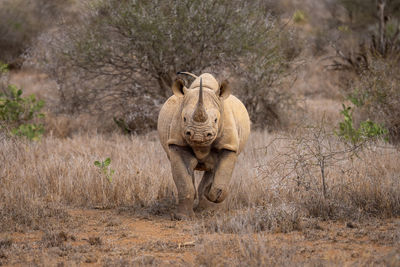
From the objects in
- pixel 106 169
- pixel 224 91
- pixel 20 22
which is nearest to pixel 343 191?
pixel 224 91

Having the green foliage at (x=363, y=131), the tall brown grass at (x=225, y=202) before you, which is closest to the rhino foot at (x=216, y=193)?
the tall brown grass at (x=225, y=202)

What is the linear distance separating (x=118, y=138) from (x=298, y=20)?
2015 centimetres

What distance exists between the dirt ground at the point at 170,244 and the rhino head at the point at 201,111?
0.98 metres

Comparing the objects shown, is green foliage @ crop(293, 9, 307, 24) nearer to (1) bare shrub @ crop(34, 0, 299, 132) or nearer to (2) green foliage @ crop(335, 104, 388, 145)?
(1) bare shrub @ crop(34, 0, 299, 132)

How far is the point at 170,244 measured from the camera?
493 centimetres

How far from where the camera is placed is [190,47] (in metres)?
11.4

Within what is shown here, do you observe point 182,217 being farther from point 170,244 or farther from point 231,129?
point 231,129

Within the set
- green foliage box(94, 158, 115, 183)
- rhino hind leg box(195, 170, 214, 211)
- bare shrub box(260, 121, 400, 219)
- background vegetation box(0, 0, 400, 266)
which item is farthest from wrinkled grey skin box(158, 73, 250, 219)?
green foliage box(94, 158, 115, 183)

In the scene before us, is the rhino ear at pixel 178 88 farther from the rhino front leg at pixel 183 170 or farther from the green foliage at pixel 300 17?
the green foliage at pixel 300 17

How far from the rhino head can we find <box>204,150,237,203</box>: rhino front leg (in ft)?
1.03

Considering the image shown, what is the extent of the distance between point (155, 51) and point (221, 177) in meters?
6.17

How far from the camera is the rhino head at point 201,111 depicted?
5.10 meters

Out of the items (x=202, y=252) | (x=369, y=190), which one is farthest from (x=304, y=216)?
(x=202, y=252)

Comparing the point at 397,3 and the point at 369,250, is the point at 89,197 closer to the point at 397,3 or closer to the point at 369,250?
the point at 369,250
